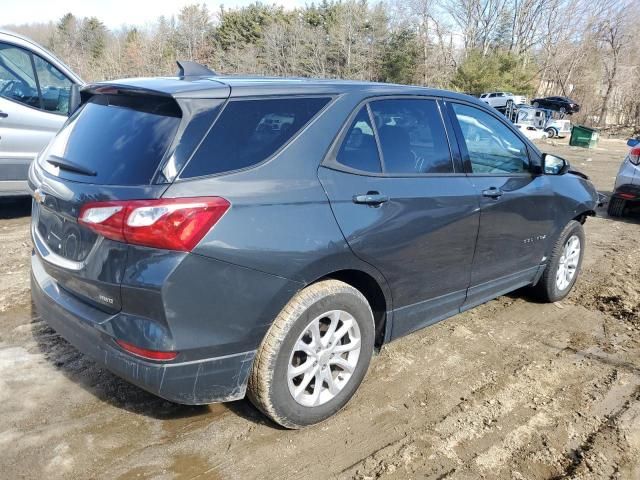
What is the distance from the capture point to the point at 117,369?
7.68ft

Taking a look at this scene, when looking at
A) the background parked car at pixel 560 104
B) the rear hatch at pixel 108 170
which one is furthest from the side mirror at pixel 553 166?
the background parked car at pixel 560 104

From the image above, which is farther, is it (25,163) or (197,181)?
(25,163)

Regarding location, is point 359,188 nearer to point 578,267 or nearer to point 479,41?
point 578,267

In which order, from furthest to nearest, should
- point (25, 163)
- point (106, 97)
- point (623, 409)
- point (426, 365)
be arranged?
point (25, 163) < point (426, 365) < point (623, 409) < point (106, 97)

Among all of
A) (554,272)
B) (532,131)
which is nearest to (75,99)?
(554,272)

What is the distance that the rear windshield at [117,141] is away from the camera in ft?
7.57

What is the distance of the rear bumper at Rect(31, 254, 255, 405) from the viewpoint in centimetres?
228

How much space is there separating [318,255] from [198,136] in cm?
78

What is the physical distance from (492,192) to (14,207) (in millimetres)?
6354

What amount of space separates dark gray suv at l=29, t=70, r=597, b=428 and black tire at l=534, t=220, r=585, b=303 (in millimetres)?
1458

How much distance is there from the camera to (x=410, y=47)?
49.5 m

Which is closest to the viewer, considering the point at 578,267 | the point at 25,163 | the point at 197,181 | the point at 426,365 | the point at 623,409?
the point at 197,181

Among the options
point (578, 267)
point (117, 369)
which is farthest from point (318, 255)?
point (578, 267)

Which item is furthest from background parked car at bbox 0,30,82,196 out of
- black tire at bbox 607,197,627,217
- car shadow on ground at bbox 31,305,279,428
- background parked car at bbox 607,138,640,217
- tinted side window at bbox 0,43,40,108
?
black tire at bbox 607,197,627,217
